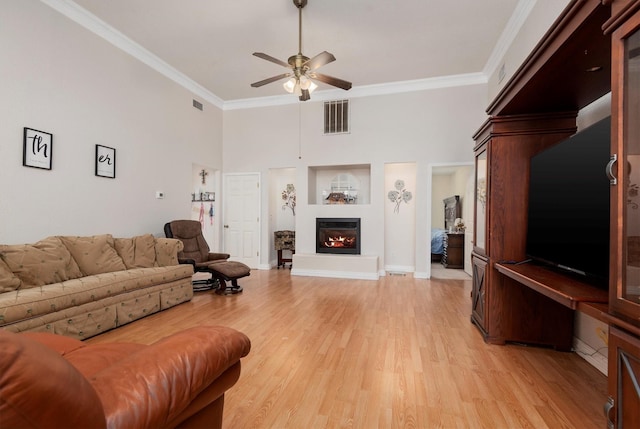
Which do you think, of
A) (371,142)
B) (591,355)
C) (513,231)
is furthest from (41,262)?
(371,142)

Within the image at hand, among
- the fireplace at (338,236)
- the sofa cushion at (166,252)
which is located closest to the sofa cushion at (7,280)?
the sofa cushion at (166,252)

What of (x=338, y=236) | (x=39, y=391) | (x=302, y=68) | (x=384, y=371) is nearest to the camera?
(x=39, y=391)

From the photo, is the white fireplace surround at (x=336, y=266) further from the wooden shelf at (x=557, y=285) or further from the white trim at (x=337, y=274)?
the wooden shelf at (x=557, y=285)

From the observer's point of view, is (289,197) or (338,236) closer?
(338,236)

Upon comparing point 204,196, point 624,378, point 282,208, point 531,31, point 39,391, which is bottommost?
point 624,378

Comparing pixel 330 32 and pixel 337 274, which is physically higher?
pixel 330 32

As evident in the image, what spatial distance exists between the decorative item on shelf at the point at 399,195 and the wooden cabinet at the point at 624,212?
491cm

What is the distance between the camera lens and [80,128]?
3.56m

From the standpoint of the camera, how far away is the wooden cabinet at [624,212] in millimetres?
1067

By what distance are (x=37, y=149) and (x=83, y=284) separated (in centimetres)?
166

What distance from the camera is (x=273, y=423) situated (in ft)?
5.22

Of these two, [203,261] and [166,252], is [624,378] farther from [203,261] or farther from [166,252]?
[203,261]

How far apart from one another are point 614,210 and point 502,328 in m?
1.84

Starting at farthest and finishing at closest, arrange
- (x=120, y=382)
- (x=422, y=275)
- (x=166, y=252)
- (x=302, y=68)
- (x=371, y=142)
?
(x=371, y=142) → (x=422, y=275) → (x=166, y=252) → (x=302, y=68) → (x=120, y=382)
